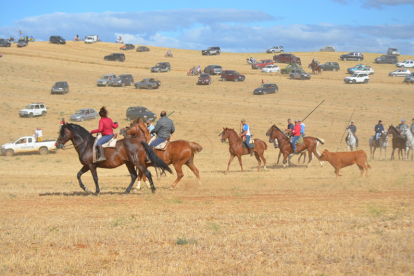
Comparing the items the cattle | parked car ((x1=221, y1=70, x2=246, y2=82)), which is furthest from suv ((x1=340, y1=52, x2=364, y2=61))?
the cattle

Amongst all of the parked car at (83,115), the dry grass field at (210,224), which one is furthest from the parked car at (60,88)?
the dry grass field at (210,224)

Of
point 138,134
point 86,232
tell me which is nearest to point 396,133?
point 138,134

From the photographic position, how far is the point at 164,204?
37.1 ft

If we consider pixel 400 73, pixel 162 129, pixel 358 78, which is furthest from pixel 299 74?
pixel 162 129

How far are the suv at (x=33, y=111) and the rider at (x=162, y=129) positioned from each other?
33.2 metres

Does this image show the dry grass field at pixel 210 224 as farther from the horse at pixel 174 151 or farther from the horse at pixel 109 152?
the horse at pixel 109 152

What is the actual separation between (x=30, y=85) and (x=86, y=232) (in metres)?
53.6

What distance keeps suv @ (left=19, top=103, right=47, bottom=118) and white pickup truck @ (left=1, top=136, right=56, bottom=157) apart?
12845 mm

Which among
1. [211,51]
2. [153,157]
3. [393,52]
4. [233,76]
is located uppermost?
[393,52]

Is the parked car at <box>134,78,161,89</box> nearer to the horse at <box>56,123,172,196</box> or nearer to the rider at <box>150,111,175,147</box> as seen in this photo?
the rider at <box>150,111,175,147</box>

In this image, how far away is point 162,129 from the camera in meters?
13.9

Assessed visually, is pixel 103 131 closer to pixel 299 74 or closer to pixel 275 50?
pixel 299 74

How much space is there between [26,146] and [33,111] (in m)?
13.4

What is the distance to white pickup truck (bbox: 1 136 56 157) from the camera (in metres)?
30.2
